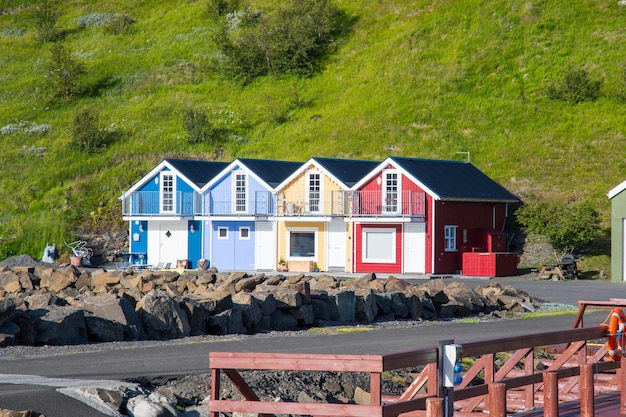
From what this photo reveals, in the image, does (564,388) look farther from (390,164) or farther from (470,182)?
(470,182)

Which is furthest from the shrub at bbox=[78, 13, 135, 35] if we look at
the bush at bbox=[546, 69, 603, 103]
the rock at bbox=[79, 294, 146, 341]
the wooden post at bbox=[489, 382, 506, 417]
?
the wooden post at bbox=[489, 382, 506, 417]

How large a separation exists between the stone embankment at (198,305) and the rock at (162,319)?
2 centimetres

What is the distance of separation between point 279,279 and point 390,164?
63.9ft

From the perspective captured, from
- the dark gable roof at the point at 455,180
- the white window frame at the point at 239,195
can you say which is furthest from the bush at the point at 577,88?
the white window frame at the point at 239,195

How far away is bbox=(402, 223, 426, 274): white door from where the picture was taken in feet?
153

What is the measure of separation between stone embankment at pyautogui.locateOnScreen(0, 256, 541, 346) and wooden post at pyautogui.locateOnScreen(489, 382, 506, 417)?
1110 centimetres

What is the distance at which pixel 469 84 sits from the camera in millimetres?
73562

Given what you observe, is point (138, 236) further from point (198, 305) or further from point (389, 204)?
point (198, 305)

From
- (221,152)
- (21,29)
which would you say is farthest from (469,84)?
(21,29)

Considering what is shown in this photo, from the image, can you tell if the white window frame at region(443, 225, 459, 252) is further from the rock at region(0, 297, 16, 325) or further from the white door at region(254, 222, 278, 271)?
the rock at region(0, 297, 16, 325)

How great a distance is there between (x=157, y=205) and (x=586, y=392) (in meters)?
44.2

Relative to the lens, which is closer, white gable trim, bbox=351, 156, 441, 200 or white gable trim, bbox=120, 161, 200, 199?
white gable trim, bbox=351, 156, 441, 200

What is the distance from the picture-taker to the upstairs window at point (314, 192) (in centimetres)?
4956

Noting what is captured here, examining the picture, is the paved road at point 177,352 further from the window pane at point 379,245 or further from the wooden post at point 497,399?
the window pane at point 379,245
